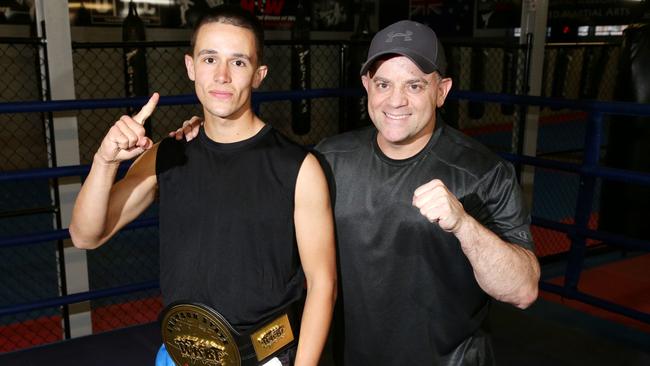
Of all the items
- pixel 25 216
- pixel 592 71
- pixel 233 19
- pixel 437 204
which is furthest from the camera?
pixel 592 71

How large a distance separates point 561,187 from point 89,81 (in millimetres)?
5385

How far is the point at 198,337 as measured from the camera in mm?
1464

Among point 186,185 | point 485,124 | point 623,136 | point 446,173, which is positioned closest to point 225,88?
point 186,185

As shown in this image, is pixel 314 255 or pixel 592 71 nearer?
pixel 314 255

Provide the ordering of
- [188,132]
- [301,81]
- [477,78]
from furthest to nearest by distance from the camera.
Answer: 1. [477,78]
2. [301,81]
3. [188,132]

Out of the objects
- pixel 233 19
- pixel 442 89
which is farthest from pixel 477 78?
pixel 233 19

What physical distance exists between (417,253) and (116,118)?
21.0 feet

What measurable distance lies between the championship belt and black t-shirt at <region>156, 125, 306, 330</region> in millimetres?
37

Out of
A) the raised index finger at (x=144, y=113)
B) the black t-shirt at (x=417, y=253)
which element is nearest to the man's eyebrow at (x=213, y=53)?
the raised index finger at (x=144, y=113)

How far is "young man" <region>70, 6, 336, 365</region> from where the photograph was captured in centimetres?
145

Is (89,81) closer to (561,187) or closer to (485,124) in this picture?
(561,187)

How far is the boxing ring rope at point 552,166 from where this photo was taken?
9.10 ft

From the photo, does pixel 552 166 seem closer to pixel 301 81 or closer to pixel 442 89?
pixel 442 89

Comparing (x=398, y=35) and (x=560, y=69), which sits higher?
(x=398, y=35)
